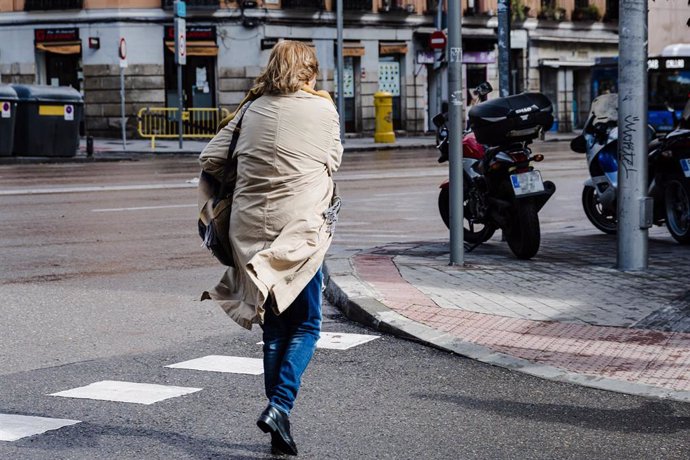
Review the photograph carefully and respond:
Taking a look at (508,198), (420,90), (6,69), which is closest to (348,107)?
(420,90)

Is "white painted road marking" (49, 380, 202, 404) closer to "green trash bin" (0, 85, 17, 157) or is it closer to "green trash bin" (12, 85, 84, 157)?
"green trash bin" (0, 85, 17, 157)

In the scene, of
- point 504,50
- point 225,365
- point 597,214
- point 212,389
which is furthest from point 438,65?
point 212,389

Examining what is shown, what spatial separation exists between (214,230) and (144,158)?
27329mm

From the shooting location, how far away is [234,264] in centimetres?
563

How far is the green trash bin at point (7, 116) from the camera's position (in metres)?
29.4

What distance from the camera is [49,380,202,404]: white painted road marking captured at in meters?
6.38

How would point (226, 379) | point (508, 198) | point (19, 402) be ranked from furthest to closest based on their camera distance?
1. point (508, 198)
2. point (226, 379)
3. point (19, 402)

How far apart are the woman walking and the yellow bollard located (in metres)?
34.2

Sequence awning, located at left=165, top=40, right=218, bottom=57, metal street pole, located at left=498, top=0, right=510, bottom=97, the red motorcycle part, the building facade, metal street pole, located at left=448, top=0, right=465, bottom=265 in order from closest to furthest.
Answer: metal street pole, located at left=448, top=0, right=465, bottom=265 < the red motorcycle part < metal street pole, located at left=498, top=0, right=510, bottom=97 < the building facade < awning, located at left=165, top=40, right=218, bottom=57

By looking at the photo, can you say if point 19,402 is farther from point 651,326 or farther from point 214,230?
point 651,326

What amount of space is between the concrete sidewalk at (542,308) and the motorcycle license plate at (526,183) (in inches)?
23.6

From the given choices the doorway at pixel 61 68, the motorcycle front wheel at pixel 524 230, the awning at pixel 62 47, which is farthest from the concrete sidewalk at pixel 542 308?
the doorway at pixel 61 68

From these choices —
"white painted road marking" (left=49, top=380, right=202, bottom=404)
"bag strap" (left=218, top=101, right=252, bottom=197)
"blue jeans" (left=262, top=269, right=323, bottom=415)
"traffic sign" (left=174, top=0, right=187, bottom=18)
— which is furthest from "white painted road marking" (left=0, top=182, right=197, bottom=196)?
"blue jeans" (left=262, top=269, right=323, bottom=415)

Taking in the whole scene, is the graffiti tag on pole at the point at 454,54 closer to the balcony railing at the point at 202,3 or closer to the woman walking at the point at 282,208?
the woman walking at the point at 282,208
